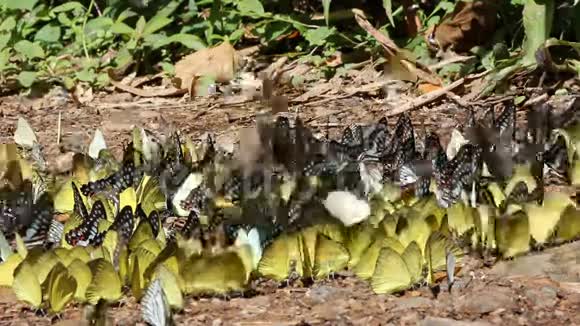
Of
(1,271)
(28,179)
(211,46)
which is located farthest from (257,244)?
(211,46)

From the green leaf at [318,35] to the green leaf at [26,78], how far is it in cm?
119

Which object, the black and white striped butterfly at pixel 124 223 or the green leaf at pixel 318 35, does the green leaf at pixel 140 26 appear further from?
the black and white striped butterfly at pixel 124 223

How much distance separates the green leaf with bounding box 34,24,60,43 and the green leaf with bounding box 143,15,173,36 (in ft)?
1.82

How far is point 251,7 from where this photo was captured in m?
5.33

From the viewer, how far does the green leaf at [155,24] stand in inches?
213

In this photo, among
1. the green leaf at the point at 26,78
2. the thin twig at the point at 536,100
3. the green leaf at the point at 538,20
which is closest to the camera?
the thin twig at the point at 536,100

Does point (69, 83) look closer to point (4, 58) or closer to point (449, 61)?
point (4, 58)

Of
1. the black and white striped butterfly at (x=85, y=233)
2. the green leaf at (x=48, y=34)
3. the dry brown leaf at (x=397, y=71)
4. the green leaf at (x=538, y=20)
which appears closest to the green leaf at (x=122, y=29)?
the green leaf at (x=48, y=34)

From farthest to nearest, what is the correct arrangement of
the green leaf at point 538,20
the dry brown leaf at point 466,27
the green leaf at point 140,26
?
the green leaf at point 140,26
the dry brown leaf at point 466,27
the green leaf at point 538,20

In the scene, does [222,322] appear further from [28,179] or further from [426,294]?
[28,179]

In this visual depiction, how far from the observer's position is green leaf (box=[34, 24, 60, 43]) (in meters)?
5.77

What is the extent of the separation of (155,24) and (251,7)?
436mm

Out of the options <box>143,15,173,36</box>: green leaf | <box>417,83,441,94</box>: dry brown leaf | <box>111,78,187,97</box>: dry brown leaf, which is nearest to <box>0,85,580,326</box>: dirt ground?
<box>417,83,441,94</box>: dry brown leaf

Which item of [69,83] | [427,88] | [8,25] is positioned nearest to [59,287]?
[427,88]
